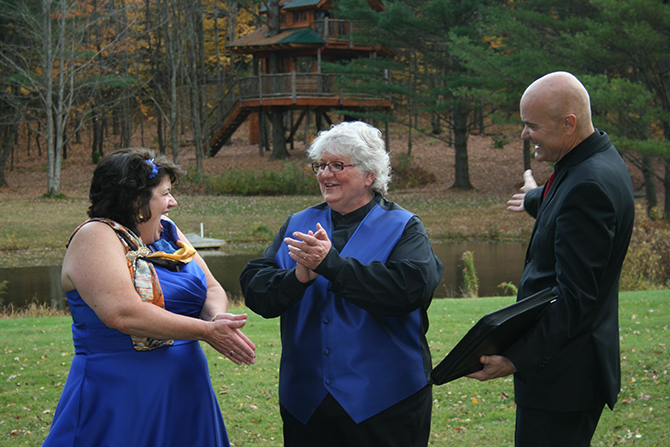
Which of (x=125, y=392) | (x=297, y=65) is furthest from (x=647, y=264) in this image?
(x=297, y=65)

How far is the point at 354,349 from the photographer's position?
2934 millimetres

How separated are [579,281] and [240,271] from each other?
40.4 feet

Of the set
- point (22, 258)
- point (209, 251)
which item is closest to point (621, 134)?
point (209, 251)

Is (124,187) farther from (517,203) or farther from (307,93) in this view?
(307,93)

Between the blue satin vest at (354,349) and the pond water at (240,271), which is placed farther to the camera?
the pond water at (240,271)

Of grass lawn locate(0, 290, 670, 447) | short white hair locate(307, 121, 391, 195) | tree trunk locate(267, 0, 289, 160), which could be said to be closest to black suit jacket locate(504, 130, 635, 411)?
short white hair locate(307, 121, 391, 195)

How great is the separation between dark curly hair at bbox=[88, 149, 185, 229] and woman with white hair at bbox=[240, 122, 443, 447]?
64 centimetres

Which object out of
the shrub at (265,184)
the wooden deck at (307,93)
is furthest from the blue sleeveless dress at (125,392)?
the wooden deck at (307,93)

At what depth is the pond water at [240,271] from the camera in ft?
39.8

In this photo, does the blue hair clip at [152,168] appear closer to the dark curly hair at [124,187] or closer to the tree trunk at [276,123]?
the dark curly hair at [124,187]

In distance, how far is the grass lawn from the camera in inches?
183

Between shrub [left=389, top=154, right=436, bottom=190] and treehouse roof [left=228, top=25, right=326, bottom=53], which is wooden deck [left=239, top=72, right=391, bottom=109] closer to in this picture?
treehouse roof [left=228, top=25, right=326, bottom=53]

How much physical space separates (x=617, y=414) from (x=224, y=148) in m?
37.5

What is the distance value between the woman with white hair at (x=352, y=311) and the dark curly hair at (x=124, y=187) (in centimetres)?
64
